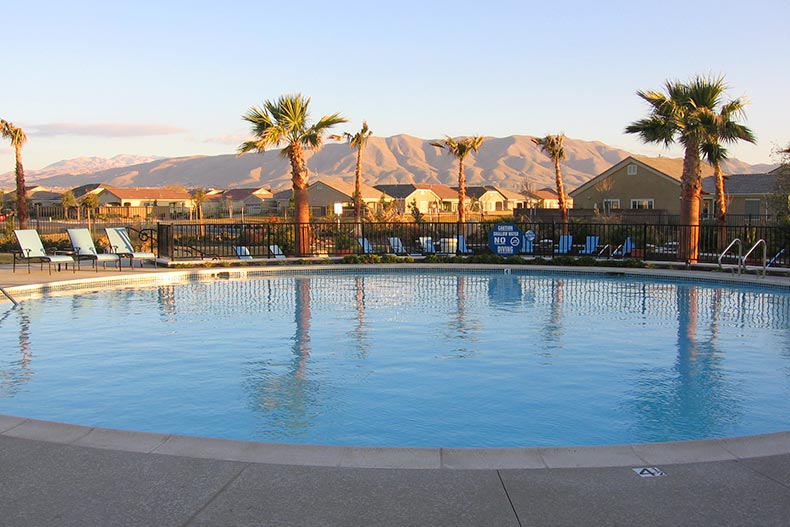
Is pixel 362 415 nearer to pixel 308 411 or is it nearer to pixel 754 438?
pixel 308 411

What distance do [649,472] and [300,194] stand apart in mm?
19336


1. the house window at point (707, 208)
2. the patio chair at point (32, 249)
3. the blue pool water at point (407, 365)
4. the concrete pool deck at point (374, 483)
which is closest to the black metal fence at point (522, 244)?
A: the patio chair at point (32, 249)

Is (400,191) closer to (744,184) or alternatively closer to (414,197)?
(414,197)

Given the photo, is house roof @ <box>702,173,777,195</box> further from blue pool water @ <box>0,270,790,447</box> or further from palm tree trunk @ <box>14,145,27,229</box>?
palm tree trunk @ <box>14,145,27,229</box>

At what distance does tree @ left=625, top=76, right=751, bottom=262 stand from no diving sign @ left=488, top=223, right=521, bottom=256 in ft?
15.3

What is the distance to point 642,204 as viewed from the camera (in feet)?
144

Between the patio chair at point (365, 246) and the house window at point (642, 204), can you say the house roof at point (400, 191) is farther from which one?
the patio chair at point (365, 246)

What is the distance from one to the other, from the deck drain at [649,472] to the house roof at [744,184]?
38.9 m

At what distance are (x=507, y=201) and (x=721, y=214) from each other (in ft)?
199

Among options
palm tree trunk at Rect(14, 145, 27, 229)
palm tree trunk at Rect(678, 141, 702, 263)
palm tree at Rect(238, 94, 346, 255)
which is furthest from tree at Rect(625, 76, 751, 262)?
palm tree trunk at Rect(14, 145, 27, 229)

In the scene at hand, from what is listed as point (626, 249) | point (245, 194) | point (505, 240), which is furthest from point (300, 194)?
point (245, 194)

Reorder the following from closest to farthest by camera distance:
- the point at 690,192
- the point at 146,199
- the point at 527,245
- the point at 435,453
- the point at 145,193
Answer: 1. the point at 435,453
2. the point at 690,192
3. the point at 527,245
4. the point at 146,199
5. the point at 145,193

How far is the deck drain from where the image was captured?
416cm

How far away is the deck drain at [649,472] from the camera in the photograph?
4156 mm
